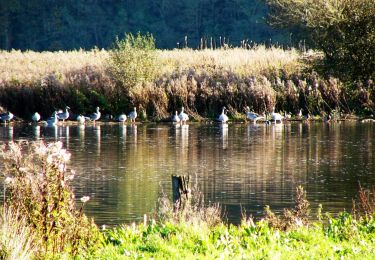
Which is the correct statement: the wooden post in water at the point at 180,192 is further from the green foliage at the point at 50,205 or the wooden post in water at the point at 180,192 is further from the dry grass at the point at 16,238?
the dry grass at the point at 16,238

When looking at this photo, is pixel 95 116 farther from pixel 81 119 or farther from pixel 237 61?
pixel 237 61

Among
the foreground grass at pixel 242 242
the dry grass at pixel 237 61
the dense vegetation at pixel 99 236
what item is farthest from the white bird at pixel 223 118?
the dense vegetation at pixel 99 236

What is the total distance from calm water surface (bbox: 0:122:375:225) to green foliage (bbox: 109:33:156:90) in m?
4.79

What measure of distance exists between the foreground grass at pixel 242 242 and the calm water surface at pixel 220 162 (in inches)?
182

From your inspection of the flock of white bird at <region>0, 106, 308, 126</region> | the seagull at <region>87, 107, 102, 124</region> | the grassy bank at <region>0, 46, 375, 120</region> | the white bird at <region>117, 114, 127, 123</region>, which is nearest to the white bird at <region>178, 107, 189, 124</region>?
the flock of white bird at <region>0, 106, 308, 126</region>

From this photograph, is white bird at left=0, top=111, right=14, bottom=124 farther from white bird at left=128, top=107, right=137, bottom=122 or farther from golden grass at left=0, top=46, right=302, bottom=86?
white bird at left=128, top=107, right=137, bottom=122

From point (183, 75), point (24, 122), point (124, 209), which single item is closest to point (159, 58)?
point (183, 75)

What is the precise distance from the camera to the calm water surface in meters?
20.0

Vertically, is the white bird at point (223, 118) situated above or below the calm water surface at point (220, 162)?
above

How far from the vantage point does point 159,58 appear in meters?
52.8

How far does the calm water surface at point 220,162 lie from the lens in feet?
65.8

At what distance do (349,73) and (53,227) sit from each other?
46.4ft

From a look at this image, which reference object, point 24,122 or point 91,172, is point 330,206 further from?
point 24,122

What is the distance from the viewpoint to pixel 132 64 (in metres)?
47.5
